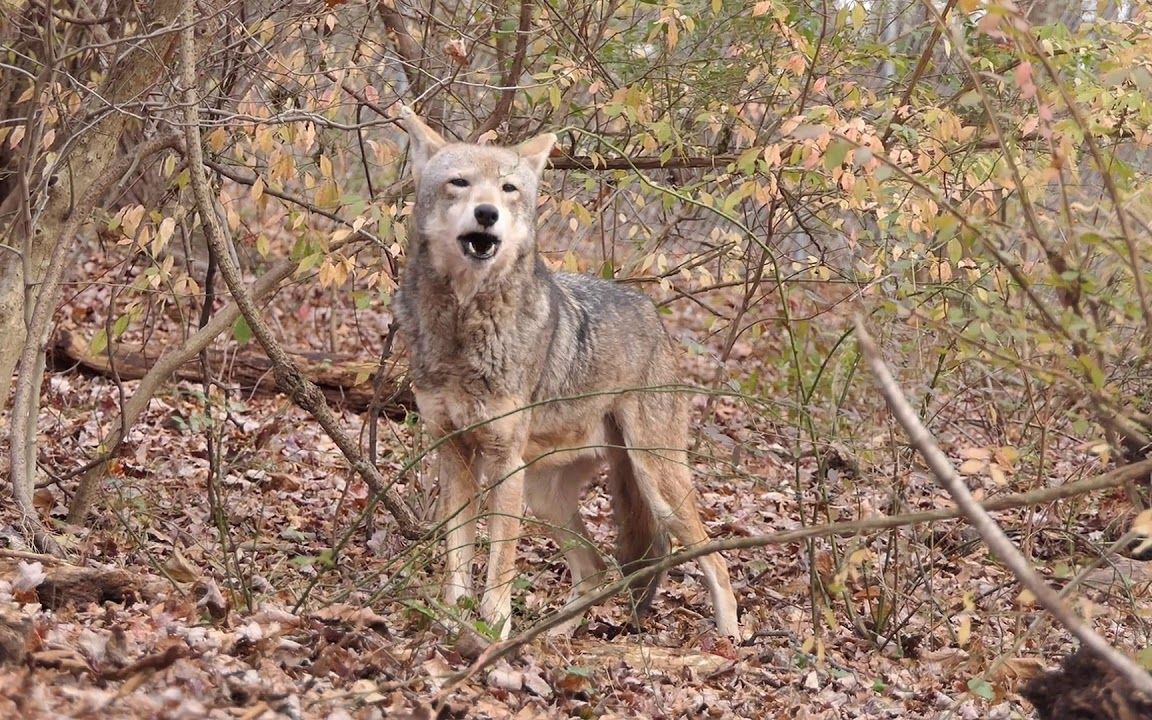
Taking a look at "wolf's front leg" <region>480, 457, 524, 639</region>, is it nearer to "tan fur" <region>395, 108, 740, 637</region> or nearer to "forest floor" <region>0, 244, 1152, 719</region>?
"tan fur" <region>395, 108, 740, 637</region>

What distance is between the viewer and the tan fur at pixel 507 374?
6.46 metres

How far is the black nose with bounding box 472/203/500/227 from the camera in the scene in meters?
6.26

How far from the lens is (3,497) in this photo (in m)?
6.79

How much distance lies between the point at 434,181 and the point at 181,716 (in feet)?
11.2

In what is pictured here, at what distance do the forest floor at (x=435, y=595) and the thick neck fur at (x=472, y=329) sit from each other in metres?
0.97

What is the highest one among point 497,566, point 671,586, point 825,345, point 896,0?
point 896,0

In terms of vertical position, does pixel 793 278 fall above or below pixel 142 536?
above

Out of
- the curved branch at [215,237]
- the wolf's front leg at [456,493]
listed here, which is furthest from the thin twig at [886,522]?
the wolf's front leg at [456,493]

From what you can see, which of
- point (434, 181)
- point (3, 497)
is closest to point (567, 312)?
point (434, 181)

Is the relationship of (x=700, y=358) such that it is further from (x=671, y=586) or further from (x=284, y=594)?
(x=284, y=594)

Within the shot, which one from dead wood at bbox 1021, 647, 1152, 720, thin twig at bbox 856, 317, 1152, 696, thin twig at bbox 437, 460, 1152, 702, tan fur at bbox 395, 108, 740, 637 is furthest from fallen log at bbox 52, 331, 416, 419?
thin twig at bbox 856, 317, 1152, 696

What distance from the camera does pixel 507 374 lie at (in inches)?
261

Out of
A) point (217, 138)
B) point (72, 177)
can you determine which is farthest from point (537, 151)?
point (72, 177)

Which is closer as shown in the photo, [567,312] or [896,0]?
[567,312]
